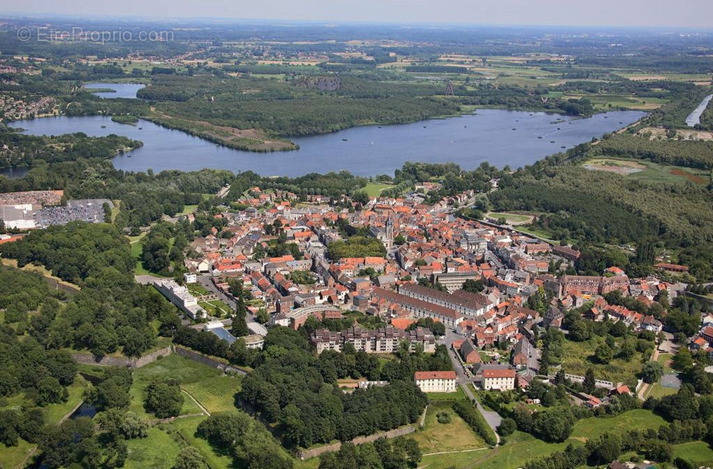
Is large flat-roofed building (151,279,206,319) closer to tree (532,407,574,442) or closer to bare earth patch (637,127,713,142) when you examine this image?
tree (532,407,574,442)

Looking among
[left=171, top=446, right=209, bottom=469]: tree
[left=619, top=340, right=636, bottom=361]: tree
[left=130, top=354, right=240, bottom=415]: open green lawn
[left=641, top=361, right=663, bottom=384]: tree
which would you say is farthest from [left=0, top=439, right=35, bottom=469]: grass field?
[left=619, top=340, right=636, bottom=361]: tree

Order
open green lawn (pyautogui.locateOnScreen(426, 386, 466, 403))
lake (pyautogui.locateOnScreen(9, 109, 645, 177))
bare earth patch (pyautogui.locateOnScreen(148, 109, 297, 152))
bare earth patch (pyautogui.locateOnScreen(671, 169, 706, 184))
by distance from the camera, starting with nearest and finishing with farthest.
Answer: open green lawn (pyautogui.locateOnScreen(426, 386, 466, 403))
bare earth patch (pyautogui.locateOnScreen(671, 169, 706, 184))
lake (pyautogui.locateOnScreen(9, 109, 645, 177))
bare earth patch (pyautogui.locateOnScreen(148, 109, 297, 152))

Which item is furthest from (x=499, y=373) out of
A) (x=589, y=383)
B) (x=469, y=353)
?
(x=589, y=383)

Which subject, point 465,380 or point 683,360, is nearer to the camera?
point 465,380

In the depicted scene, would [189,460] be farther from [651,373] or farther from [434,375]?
[651,373]

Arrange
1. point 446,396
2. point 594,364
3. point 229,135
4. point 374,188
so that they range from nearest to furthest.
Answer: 1. point 446,396
2. point 594,364
3. point 374,188
4. point 229,135

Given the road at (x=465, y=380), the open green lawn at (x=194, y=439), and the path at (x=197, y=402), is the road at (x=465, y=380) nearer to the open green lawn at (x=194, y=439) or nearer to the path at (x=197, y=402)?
the open green lawn at (x=194, y=439)
